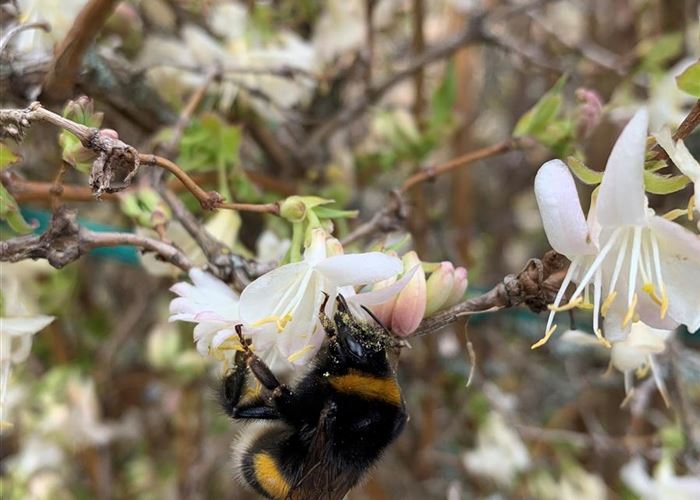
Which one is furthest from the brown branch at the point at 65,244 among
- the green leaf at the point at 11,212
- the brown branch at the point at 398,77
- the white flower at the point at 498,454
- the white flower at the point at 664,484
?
the white flower at the point at 498,454

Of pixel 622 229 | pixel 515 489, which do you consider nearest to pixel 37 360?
pixel 515 489

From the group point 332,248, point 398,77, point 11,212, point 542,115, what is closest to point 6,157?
point 11,212

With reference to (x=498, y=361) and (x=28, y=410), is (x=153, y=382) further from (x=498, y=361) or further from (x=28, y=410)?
(x=498, y=361)

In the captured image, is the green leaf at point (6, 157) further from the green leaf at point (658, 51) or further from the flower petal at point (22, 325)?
the green leaf at point (658, 51)

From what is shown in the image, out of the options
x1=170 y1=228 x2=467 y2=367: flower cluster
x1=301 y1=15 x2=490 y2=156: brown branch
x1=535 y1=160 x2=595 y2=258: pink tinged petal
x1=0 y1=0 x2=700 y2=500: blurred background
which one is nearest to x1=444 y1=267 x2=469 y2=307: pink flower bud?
x1=170 y1=228 x2=467 y2=367: flower cluster

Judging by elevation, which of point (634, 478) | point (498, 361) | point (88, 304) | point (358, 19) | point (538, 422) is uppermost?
point (358, 19)

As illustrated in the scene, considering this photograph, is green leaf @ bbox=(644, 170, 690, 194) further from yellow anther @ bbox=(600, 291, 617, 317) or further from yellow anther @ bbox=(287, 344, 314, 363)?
yellow anther @ bbox=(287, 344, 314, 363)

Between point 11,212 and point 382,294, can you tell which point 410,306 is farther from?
Answer: point 11,212
